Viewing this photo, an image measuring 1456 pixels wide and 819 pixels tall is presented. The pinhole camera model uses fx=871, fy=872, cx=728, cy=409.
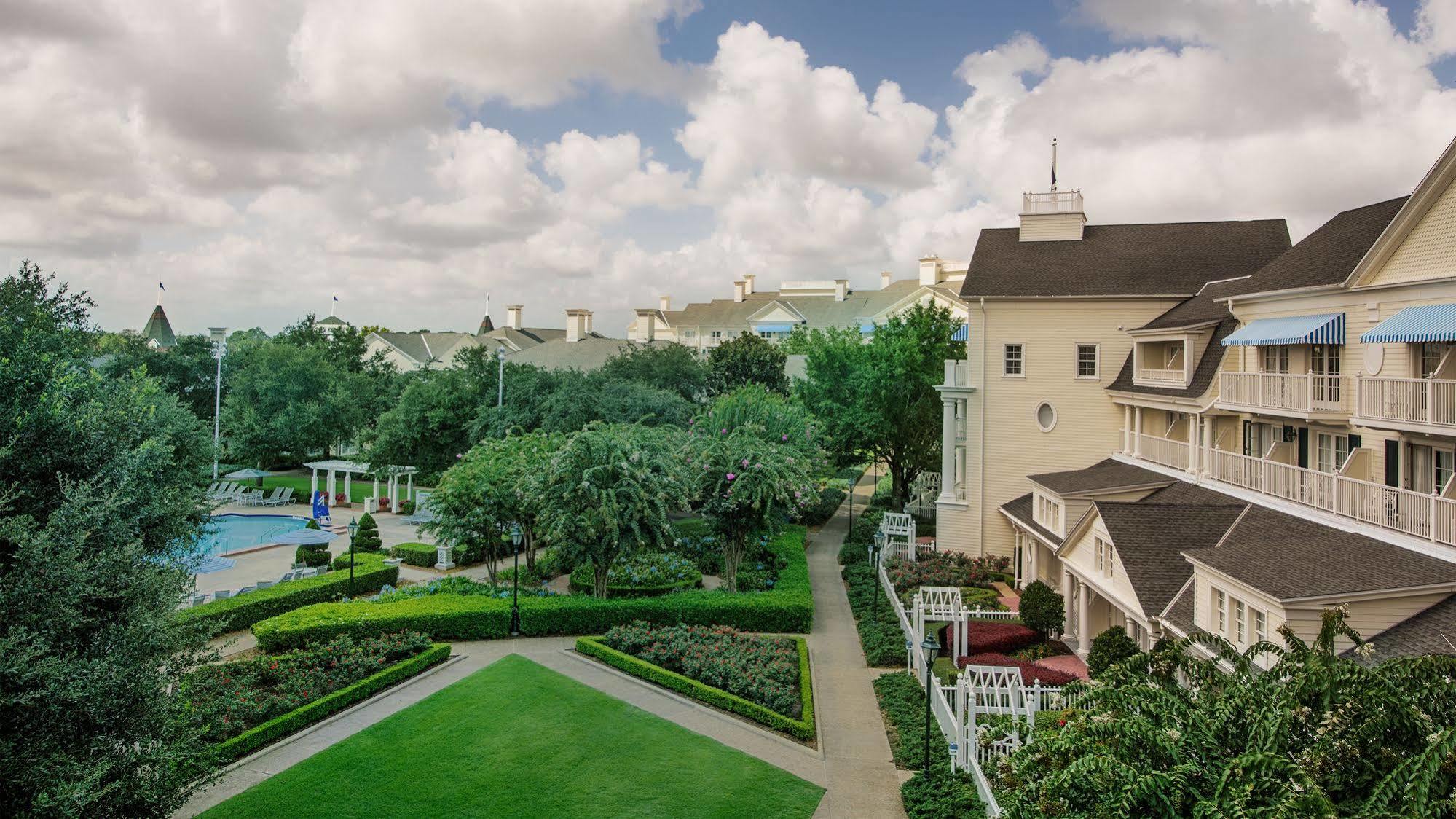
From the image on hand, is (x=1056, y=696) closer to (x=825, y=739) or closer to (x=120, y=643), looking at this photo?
(x=825, y=739)

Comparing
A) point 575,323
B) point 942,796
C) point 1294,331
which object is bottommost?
point 942,796

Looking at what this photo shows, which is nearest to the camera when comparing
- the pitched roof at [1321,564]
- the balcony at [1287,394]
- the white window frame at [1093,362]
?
the pitched roof at [1321,564]

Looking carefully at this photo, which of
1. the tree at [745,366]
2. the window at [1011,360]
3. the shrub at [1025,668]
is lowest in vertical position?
the shrub at [1025,668]

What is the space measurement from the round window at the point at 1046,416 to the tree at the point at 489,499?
17.0m

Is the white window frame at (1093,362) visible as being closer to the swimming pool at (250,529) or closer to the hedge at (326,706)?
the hedge at (326,706)

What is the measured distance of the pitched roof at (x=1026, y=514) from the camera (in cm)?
2567

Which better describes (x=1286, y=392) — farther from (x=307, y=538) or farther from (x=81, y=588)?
(x=307, y=538)

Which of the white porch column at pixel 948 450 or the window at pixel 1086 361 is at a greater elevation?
the window at pixel 1086 361

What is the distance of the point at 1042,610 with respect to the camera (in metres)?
22.4

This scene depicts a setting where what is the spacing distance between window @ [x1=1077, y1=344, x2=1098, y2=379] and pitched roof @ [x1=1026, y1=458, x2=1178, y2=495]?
3345mm

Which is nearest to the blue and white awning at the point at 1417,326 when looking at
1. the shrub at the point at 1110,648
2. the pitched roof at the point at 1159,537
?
the pitched roof at the point at 1159,537

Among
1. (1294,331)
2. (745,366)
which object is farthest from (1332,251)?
(745,366)

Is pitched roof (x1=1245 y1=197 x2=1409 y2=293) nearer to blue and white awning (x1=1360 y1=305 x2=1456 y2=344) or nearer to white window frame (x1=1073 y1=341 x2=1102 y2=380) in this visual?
blue and white awning (x1=1360 y1=305 x2=1456 y2=344)

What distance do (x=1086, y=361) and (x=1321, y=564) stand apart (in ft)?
55.3
